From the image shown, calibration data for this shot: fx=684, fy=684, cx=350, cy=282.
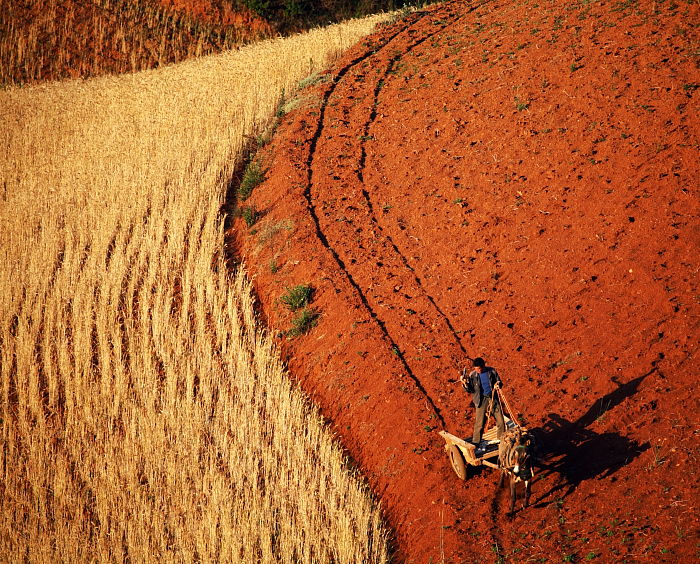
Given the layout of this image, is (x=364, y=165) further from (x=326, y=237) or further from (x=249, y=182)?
(x=326, y=237)

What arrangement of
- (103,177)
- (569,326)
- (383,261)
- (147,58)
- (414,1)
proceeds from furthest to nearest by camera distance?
1. (414,1)
2. (147,58)
3. (103,177)
4. (383,261)
5. (569,326)

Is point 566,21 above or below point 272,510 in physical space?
above

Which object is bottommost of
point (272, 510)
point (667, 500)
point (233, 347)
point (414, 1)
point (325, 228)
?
point (667, 500)

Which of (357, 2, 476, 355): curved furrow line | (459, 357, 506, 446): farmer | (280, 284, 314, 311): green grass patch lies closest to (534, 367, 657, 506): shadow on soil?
(459, 357, 506, 446): farmer

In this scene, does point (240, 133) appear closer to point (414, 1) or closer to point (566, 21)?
point (566, 21)

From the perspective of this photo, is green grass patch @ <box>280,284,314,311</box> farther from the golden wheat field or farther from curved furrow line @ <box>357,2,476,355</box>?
curved furrow line @ <box>357,2,476,355</box>

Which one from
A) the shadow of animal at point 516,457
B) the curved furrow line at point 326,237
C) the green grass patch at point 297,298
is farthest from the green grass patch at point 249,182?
the shadow of animal at point 516,457

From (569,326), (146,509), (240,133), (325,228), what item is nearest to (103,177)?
(240,133)
